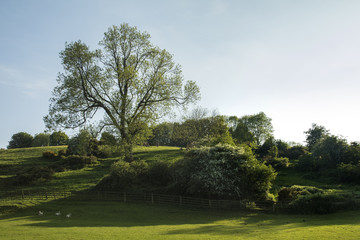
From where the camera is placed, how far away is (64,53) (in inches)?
1532

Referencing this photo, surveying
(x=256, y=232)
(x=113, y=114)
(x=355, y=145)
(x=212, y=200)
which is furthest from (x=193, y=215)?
(x=355, y=145)

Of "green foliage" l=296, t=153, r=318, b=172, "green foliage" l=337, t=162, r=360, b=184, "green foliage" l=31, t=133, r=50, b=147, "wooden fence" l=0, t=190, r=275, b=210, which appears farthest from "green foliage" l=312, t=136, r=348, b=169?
"green foliage" l=31, t=133, r=50, b=147

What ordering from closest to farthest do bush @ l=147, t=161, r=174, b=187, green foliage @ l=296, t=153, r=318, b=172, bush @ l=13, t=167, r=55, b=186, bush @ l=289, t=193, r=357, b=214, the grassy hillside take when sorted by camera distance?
1. bush @ l=289, t=193, r=357, b=214
2. bush @ l=147, t=161, r=174, b=187
3. the grassy hillside
4. bush @ l=13, t=167, r=55, b=186
5. green foliage @ l=296, t=153, r=318, b=172

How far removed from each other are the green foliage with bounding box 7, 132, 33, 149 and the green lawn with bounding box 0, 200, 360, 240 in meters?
91.1

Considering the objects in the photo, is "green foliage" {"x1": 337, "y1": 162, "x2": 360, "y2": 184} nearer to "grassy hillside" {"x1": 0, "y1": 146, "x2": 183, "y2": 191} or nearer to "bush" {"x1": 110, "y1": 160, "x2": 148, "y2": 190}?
"grassy hillside" {"x1": 0, "y1": 146, "x2": 183, "y2": 191}

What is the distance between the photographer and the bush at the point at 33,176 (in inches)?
1689

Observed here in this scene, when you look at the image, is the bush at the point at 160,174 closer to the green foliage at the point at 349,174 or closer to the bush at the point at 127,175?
the bush at the point at 127,175

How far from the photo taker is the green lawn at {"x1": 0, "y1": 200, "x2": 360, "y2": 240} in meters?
16.7

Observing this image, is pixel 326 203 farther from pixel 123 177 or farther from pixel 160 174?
pixel 123 177

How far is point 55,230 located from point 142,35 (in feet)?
103

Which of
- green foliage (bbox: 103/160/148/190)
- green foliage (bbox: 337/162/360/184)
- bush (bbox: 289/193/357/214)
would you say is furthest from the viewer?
green foliage (bbox: 337/162/360/184)

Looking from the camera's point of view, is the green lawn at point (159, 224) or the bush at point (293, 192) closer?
the green lawn at point (159, 224)

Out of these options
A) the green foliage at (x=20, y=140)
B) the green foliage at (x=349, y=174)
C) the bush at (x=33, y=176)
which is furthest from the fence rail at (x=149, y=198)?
the green foliage at (x=20, y=140)

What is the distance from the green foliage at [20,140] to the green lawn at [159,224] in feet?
299
